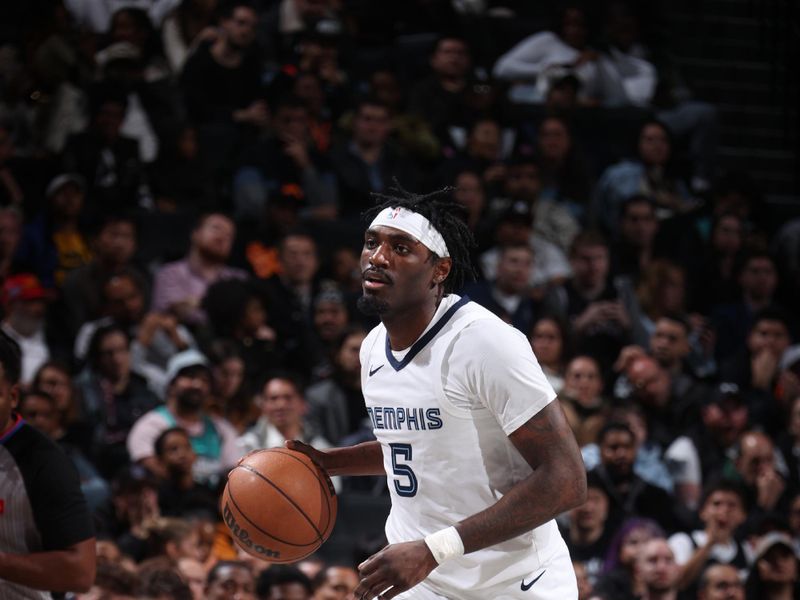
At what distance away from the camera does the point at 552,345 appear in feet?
Result: 32.7

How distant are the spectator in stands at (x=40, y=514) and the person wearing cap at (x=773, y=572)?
506 cm

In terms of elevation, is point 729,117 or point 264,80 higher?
point 264,80

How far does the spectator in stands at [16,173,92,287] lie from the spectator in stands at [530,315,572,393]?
324cm

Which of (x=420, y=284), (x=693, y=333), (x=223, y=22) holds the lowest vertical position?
(x=693, y=333)

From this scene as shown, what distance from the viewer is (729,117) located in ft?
46.8

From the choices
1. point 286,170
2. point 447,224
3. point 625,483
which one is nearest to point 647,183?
point 286,170

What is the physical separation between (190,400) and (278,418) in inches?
21.8

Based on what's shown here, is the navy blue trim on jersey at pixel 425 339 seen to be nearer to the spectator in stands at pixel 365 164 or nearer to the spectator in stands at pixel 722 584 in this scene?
the spectator in stands at pixel 722 584

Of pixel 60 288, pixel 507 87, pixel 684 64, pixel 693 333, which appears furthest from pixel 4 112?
→ pixel 684 64

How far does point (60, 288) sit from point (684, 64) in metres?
7.46

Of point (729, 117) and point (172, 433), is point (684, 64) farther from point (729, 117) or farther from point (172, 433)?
point (172, 433)

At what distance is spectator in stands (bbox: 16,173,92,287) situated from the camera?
9992 millimetres

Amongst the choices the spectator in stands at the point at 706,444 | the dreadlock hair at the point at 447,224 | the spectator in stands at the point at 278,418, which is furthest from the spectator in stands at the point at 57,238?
the dreadlock hair at the point at 447,224

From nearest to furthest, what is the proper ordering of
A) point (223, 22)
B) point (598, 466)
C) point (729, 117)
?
point (598, 466) < point (223, 22) < point (729, 117)
